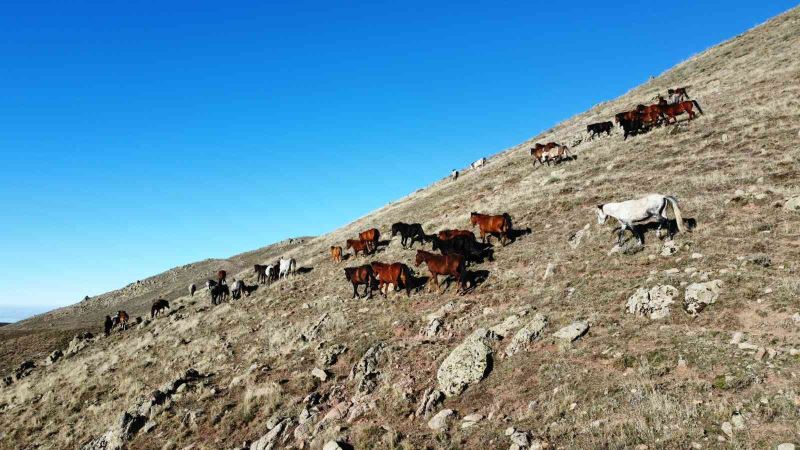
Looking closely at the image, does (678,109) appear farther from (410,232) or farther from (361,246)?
(361,246)

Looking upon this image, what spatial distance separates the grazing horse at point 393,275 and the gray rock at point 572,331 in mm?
8369

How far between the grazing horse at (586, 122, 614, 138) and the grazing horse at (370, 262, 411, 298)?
90.0 feet

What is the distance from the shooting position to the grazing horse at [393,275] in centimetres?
1962

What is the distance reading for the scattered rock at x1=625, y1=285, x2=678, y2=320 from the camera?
440 inches

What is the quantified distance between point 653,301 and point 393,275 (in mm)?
10825

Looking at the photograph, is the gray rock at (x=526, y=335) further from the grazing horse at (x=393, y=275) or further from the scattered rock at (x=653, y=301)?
the grazing horse at (x=393, y=275)

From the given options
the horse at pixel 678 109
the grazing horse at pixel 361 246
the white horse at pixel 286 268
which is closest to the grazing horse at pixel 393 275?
the grazing horse at pixel 361 246

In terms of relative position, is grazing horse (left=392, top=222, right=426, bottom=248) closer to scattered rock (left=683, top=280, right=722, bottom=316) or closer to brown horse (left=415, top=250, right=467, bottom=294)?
brown horse (left=415, top=250, right=467, bottom=294)

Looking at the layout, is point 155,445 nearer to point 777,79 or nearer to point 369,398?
point 369,398

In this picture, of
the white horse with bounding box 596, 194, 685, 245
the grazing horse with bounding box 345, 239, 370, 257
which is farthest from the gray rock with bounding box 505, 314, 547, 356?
the grazing horse with bounding box 345, 239, 370, 257

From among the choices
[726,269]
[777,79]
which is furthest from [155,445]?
[777,79]

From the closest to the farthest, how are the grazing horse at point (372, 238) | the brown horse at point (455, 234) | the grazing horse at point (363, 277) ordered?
the grazing horse at point (363, 277), the brown horse at point (455, 234), the grazing horse at point (372, 238)

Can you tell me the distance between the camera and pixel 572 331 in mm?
11438

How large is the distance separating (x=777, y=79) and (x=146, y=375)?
147 ft
